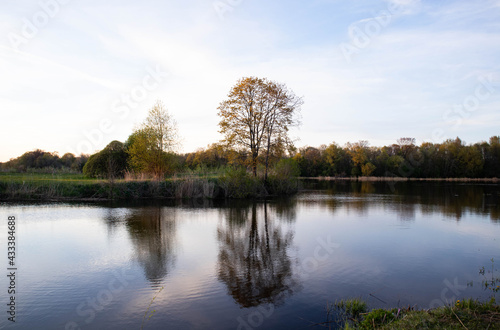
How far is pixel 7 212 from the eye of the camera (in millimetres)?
15523

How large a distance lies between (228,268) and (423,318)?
180 inches

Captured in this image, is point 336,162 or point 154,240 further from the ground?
point 336,162

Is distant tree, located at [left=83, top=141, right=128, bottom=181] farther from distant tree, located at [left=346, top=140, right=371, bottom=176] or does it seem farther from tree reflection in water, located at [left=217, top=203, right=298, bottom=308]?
distant tree, located at [left=346, top=140, right=371, bottom=176]

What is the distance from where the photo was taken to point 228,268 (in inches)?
313

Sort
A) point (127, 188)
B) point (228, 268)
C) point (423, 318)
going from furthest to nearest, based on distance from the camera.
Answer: point (127, 188)
point (228, 268)
point (423, 318)

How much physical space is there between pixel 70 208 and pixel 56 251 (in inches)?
379

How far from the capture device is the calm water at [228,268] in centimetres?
559

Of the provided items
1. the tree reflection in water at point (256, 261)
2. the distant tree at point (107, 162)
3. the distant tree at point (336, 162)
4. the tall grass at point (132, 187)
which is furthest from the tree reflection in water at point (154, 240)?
the distant tree at point (336, 162)

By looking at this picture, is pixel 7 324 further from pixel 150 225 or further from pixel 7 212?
pixel 7 212

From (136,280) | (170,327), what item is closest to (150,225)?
(136,280)

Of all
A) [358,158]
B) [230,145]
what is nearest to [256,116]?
[230,145]

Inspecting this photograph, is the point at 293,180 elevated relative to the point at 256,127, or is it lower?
lower

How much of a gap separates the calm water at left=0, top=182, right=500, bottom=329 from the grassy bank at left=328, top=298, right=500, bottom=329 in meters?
0.50

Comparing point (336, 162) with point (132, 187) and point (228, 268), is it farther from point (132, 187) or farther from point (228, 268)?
point (228, 268)
